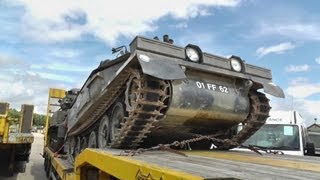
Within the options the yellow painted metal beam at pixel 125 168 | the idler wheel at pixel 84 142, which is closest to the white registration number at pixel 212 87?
the yellow painted metal beam at pixel 125 168

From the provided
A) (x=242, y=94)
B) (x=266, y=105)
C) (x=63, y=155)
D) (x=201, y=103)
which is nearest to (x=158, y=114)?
(x=201, y=103)

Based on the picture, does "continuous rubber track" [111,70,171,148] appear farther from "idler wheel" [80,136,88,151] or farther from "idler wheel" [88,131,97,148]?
"idler wheel" [80,136,88,151]

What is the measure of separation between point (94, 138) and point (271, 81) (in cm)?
292

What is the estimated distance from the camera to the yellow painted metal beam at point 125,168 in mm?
2402

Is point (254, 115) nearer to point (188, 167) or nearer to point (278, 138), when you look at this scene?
point (278, 138)

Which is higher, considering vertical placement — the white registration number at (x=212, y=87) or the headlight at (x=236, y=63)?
the headlight at (x=236, y=63)

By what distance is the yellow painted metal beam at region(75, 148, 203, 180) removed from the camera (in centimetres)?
240

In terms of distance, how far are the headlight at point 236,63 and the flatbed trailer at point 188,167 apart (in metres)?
1.98

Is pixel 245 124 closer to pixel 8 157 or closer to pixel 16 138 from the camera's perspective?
pixel 16 138

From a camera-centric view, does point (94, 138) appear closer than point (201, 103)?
No

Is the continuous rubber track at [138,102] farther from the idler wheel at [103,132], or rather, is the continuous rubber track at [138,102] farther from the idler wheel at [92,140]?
the idler wheel at [92,140]

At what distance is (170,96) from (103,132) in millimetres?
1616

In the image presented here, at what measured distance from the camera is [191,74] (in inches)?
233

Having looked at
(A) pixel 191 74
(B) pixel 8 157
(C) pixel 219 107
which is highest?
(A) pixel 191 74
